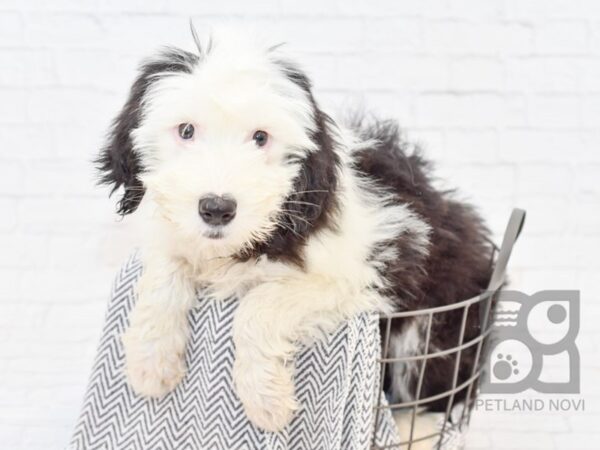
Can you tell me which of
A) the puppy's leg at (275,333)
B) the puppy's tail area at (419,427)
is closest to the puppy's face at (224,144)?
the puppy's leg at (275,333)

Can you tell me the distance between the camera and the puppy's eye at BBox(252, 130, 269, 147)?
77.4 inches

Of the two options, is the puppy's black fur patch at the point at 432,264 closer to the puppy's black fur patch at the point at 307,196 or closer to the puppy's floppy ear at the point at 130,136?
the puppy's black fur patch at the point at 307,196

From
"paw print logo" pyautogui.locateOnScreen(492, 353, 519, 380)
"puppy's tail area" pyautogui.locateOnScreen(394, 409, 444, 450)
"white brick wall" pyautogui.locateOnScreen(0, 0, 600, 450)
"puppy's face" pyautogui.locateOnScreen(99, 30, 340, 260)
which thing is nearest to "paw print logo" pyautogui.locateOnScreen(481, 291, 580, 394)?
"paw print logo" pyautogui.locateOnScreen(492, 353, 519, 380)

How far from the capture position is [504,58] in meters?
3.11

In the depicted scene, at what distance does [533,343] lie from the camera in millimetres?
2900

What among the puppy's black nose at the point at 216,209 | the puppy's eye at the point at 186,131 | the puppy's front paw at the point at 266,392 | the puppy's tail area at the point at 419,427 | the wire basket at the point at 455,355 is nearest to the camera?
the puppy's black nose at the point at 216,209

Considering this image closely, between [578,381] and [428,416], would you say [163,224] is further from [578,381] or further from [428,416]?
[578,381]

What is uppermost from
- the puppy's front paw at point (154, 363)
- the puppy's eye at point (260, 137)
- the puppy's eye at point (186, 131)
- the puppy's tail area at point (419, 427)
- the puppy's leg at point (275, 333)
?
the puppy's eye at point (260, 137)

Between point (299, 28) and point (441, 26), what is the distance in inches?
18.4

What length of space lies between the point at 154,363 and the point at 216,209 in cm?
52

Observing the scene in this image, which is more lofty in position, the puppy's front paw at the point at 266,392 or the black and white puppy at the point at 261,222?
the black and white puppy at the point at 261,222

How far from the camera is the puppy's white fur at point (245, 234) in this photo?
6.24 feet

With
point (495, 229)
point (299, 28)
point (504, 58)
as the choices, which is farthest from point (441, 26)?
point (495, 229)

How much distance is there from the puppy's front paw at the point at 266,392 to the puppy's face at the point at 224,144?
0.29 m
